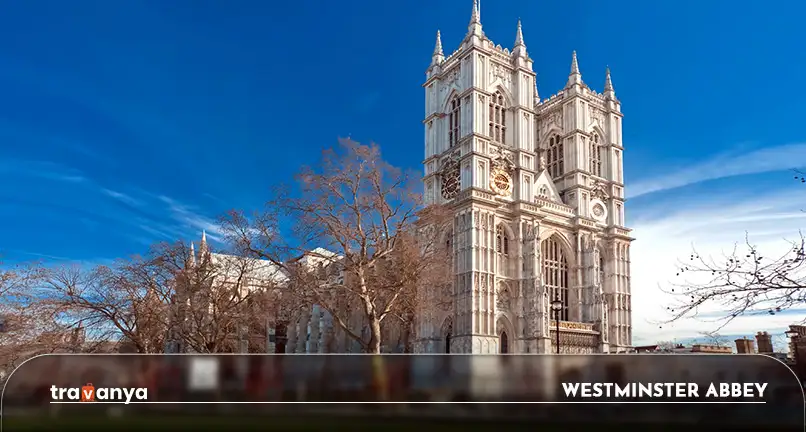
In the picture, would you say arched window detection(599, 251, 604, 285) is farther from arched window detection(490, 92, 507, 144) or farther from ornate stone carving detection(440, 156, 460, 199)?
ornate stone carving detection(440, 156, 460, 199)

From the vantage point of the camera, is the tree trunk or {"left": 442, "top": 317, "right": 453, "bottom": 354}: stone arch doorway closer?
the tree trunk

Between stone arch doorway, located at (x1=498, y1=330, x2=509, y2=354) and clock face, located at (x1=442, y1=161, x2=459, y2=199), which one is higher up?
clock face, located at (x1=442, y1=161, x2=459, y2=199)

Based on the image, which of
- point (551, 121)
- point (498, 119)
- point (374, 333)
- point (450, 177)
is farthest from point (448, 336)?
point (374, 333)

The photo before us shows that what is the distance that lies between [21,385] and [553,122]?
6596cm

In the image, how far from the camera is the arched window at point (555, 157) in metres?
67.9

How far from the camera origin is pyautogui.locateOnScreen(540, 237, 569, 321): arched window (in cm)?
6066

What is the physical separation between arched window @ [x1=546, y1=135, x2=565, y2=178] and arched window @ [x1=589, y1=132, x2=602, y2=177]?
9.70 ft

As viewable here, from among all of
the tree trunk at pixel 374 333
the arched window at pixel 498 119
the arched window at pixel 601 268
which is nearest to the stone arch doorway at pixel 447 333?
the arched window at pixel 601 268

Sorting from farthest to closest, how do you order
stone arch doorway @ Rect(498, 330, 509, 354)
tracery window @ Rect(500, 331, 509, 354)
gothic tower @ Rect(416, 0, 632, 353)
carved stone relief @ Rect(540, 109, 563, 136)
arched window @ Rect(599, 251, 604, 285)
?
carved stone relief @ Rect(540, 109, 563, 136)
arched window @ Rect(599, 251, 604, 285)
tracery window @ Rect(500, 331, 509, 354)
stone arch doorway @ Rect(498, 330, 509, 354)
gothic tower @ Rect(416, 0, 632, 353)

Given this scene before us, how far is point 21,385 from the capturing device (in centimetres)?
818

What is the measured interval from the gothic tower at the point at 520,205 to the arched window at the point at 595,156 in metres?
0.11

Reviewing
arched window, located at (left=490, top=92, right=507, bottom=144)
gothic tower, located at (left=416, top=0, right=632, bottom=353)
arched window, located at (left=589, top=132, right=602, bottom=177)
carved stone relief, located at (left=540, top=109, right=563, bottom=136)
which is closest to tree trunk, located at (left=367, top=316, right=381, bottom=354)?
gothic tower, located at (left=416, top=0, right=632, bottom=353)

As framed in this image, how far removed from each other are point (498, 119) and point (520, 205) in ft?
29.2

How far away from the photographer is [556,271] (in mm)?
61312
